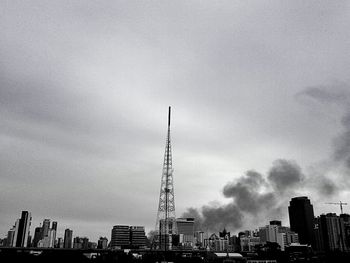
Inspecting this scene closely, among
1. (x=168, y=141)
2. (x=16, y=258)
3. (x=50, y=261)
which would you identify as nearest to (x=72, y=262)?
(x=50, y=261)

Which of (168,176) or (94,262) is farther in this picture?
(94,262)

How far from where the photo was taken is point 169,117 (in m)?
177

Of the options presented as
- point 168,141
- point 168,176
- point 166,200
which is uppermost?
point 168,141

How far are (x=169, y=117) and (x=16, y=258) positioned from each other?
3672 inches

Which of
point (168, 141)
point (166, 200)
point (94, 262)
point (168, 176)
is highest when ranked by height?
point (168, 141)

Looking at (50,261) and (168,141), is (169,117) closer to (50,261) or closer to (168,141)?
(168,141)

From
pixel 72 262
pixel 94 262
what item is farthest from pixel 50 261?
pixel 94 262

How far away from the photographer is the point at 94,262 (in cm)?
19150

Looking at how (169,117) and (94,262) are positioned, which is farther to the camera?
(94,262)

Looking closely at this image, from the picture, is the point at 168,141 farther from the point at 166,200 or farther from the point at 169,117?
the point at 166,200

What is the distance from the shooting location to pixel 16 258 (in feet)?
569

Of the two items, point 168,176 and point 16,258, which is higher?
point 168,176

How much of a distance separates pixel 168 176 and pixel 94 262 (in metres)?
60.4

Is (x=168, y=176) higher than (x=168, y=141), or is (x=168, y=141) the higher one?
(x=168, y=141)
